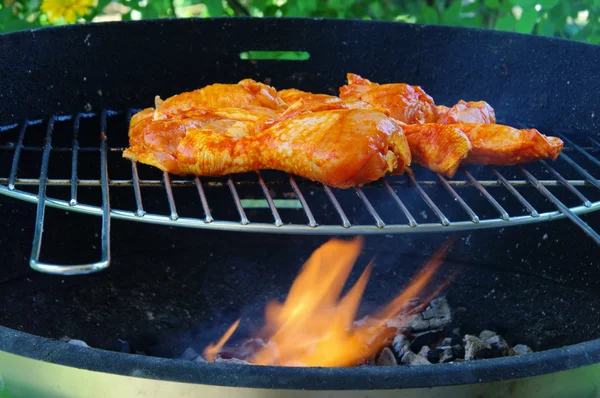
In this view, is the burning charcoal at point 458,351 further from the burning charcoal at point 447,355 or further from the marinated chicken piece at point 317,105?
the marinated chicken piece at point 317,105

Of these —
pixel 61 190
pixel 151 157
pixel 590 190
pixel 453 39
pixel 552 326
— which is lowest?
pixel 552 326

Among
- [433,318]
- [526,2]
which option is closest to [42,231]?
[433,318]

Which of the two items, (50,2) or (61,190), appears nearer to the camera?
(61,190)

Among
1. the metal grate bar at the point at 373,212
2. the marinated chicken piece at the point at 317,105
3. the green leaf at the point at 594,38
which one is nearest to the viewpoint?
the metal grate bar at the point at 373,212

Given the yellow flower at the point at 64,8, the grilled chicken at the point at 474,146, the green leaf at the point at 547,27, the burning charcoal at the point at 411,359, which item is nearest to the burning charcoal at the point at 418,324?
the burning charcoal at the point at 411,359

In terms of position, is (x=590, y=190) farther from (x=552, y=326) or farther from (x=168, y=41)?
(x=168, y=41)

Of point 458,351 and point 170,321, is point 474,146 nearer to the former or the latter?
point 458,351

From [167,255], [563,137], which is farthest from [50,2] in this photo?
[563,137]
